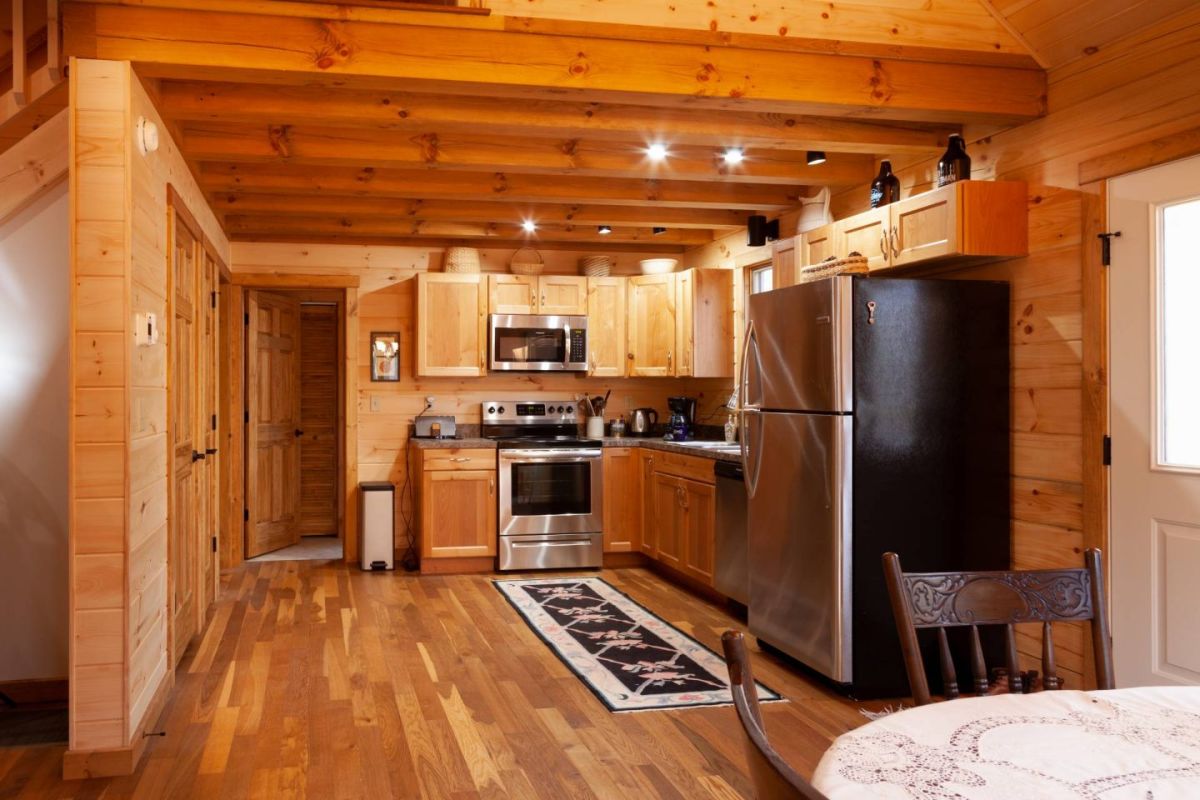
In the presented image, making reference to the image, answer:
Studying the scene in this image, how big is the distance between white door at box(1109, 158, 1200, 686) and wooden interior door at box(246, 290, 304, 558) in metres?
5.78

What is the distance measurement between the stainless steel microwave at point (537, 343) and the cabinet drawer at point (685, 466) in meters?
1.06

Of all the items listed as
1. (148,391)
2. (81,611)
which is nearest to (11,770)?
(81,611)

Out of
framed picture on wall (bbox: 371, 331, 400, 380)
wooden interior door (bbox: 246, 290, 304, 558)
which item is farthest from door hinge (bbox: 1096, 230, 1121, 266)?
wooden interior door (bbox: 246, 290, 304, 558)

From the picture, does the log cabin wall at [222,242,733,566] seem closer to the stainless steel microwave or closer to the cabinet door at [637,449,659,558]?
the stainless steel microwave

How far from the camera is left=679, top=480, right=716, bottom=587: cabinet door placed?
5.63 metres

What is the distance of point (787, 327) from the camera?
4199mm

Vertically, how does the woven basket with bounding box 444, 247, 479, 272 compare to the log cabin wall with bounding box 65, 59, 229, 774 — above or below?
above

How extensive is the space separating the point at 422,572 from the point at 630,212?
2.78 m

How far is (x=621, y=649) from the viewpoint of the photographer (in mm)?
4621

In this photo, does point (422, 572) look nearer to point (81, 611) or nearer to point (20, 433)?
point (20, 433)

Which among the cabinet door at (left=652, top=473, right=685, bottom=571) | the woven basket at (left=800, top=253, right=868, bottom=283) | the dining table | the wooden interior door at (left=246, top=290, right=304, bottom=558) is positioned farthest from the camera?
the wooden interior door at (left=246, top=290, right=304, bottom=558)

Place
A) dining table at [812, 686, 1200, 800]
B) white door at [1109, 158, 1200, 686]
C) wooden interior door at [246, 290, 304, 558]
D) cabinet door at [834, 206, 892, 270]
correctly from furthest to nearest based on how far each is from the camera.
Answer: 1. wooden interior door at [246, 290, 304, 558]
2. cabinet door at [834, 206, 892, 270]
3. white door at [1109, 158, 1200, 686]
4. dining table at [812, 686, 1200, 800]

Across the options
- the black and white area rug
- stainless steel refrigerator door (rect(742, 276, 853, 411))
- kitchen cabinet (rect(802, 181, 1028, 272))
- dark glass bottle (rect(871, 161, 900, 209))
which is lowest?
the black and white area rug

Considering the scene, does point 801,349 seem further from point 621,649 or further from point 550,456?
point 550,456
